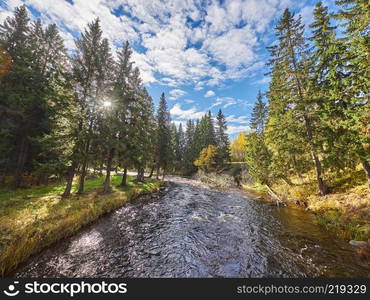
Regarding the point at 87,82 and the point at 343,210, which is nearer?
the point at 343,210

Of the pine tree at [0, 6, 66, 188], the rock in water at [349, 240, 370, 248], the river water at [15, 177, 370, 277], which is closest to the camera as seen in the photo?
the river water at [15, 177, 370, 277]

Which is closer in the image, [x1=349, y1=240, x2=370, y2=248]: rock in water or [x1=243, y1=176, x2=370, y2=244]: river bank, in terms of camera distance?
[x1=349, y1=240, x2=370, y2=248]: rock in water

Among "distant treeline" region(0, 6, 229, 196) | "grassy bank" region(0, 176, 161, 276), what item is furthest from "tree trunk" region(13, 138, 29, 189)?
"grassy bank" region(0, 176, 161, 276)

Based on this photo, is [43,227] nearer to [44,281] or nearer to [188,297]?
[44,281]

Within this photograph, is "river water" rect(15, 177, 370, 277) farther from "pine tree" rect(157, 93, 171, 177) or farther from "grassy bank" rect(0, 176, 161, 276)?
"pine tree" rect(157, 93, 171, 177)

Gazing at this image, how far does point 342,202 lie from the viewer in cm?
1055

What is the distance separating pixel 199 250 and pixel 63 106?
46.6ft

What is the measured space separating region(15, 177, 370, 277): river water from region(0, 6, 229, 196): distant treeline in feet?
21.4

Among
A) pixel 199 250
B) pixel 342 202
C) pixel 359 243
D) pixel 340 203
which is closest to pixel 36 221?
pixel 199 250

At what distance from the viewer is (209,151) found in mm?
40875

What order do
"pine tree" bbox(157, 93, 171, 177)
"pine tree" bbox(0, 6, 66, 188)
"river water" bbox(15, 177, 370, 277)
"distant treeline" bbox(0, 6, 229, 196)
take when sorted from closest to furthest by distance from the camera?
Answer: "river water" bbox(15, 177, 370, 277) < "distant treeline" bbox(0, 6, 229, 196) < "pine tree" bbox(0, 6, 66, 188) < "pine tree" bbox(157, 93, 171, 177)

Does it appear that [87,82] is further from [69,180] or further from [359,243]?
[359,243]

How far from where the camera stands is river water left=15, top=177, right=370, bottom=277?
5539mm

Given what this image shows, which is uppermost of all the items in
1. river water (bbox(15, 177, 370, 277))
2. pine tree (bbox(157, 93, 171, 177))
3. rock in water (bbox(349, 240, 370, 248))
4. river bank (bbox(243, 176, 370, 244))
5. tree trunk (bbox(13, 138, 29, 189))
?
pine tree (bbox(157, 93, 171, 177))
